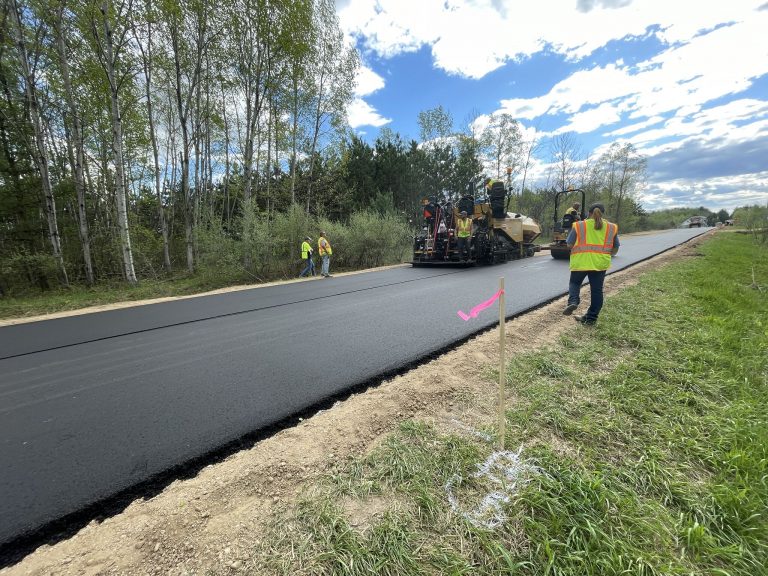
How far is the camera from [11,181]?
13492 millimetres

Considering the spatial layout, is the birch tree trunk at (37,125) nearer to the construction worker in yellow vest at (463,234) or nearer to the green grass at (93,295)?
the green grass at (93,295)

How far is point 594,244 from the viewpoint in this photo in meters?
4.83

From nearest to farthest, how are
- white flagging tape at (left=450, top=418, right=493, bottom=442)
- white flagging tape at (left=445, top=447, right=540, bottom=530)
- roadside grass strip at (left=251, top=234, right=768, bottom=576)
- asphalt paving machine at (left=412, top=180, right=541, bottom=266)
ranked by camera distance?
roadside grass strip at (left=251, top=234, right=768, bottom=576) < white flagging tape at (left=445, top=447, right=540, bottom=530) < white flagging tape at (left=450, top=418, right=493, bottom=442) < asphalt paving machine at (left=412, top=180, right=541, bottom=266)

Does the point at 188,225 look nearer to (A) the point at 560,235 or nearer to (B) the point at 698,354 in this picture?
(A) the point at 560,235

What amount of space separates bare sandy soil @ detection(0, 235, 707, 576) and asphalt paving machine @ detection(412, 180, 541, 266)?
9210mm

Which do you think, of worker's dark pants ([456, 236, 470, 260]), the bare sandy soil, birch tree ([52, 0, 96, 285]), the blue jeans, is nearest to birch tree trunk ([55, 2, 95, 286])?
birch tree ([52, 0, 96, 285])

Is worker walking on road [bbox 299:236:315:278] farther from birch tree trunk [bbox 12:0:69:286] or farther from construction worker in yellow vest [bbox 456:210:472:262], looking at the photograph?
birch tree trunk [bbox 12:0:69:286]

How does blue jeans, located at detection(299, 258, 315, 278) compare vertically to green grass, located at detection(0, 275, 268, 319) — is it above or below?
above

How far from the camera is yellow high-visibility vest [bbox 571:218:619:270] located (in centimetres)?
479

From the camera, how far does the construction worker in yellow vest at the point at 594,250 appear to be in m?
4.71

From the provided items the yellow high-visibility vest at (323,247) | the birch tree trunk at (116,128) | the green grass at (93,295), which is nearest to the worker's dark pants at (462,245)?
the yellow high-visibility vest at (323,247)

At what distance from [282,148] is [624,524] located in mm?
21380

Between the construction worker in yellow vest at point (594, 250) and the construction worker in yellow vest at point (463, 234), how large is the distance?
6.39 metres

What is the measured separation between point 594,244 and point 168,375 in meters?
5.65
